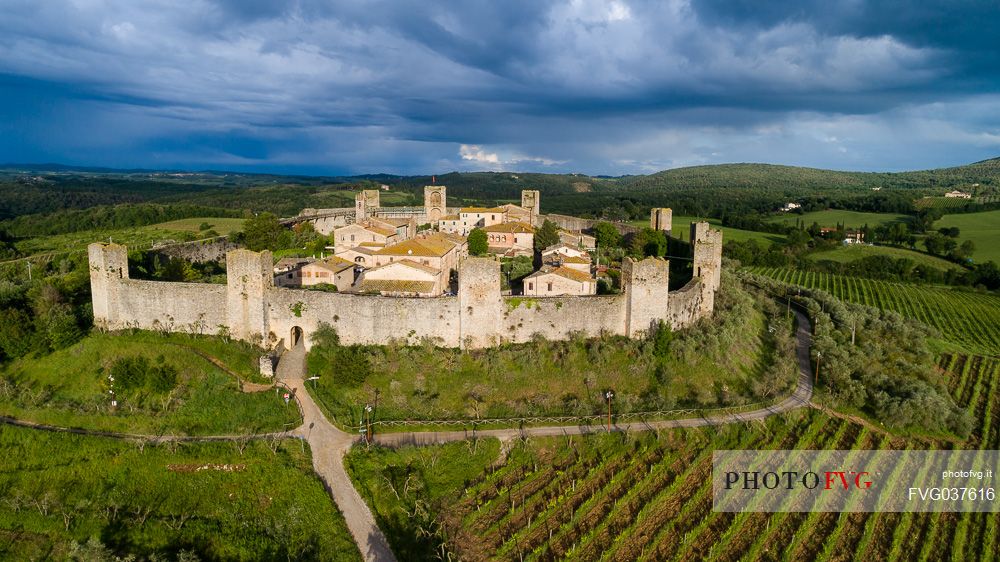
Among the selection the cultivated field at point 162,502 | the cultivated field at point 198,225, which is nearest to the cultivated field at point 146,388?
the cultivated field at point 162,502

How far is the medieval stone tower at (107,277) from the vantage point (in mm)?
28188

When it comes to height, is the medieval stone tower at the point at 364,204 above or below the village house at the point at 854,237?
above

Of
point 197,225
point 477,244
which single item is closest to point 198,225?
point 197,225

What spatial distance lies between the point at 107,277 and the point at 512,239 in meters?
30.0

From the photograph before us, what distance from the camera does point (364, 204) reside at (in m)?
67.1

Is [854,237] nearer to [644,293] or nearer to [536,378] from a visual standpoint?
[644,293]

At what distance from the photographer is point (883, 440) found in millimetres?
24609

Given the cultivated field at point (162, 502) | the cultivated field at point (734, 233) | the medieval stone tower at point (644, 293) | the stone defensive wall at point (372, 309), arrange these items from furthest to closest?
the cultivated field at point (734, 233) → the medieval stone tower at point (644, 293) → the stone defensive wall at point (372, 309) → the cultivated field at point (162, 502)

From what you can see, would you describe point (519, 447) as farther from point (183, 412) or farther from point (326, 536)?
point (183, 412)

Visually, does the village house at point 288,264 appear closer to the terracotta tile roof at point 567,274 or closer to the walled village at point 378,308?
the walled village at point 378,308

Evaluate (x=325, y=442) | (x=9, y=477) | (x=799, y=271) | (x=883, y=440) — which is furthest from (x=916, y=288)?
(x=9, y=477)

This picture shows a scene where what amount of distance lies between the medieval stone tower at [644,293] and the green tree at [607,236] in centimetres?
2563

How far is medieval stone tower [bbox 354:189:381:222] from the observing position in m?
64.0

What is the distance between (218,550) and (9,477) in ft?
27.1
